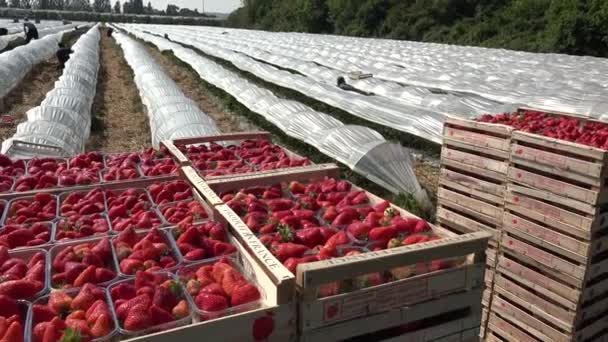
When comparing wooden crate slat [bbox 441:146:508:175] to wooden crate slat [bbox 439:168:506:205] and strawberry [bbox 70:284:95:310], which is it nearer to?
wooden crate slat [bbox 439:168:506:205]

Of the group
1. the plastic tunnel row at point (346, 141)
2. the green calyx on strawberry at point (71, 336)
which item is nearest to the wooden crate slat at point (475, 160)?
the plastic tunnel row at point (346, 141)

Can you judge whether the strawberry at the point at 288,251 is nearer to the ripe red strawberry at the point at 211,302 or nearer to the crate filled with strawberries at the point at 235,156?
the ripe red strawberry at the point at 211,302

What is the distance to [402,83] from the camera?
1680 centimetres

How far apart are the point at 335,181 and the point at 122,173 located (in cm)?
180

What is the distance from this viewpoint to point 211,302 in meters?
2.44

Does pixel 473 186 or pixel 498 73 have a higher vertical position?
pixel 498 73

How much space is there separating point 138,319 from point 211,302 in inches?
12.9

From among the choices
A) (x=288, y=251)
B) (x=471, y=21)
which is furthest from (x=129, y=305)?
(x=471, y=21)

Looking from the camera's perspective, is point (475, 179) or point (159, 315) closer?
Answer: point (159, 315)

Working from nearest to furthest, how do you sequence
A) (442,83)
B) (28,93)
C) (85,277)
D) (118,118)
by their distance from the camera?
(85,277) < (118,118) < (442,83) < (28,93)

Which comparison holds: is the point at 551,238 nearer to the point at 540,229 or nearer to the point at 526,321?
the point at 540,229

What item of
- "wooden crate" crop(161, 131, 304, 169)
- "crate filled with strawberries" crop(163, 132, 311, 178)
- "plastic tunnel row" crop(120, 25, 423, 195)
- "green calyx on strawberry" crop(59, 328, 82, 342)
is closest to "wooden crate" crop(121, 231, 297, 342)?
"green calyx on strawberry" crop(59, 328, 82, 342)

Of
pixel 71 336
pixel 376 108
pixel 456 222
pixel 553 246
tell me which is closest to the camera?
pixel 71 336

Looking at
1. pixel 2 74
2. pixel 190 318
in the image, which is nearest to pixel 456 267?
pixel 190 318
